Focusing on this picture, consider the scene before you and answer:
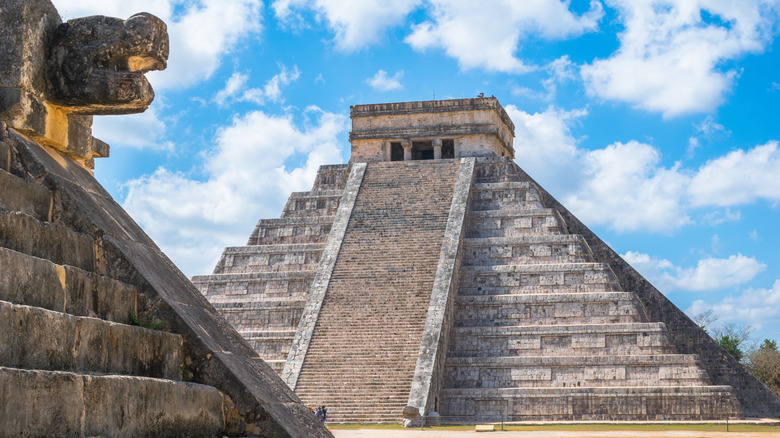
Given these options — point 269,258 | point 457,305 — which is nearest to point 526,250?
point 457,305

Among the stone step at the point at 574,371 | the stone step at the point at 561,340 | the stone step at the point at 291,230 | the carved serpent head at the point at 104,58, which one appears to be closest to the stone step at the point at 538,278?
the stone step at the point at 561,340

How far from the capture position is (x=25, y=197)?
5051 mm

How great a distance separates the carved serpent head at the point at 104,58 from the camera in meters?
5.70

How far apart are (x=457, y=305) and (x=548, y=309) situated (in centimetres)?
200

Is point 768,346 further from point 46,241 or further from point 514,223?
point 46,241

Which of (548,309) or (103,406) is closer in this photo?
(103,406)

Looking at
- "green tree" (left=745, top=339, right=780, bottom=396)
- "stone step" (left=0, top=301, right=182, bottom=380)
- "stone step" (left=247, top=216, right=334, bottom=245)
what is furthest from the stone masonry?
"green tree" (left=745, top=339, right=780, bottom=396)

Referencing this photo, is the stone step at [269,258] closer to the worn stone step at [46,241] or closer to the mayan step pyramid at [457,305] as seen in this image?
the mayan step pyramid at [457,305]

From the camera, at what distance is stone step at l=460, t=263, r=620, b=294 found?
71.6ft

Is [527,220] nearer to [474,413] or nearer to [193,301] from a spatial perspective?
[474,413]

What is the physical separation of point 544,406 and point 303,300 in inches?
239

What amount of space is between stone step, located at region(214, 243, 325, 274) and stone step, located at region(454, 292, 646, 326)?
156 inches

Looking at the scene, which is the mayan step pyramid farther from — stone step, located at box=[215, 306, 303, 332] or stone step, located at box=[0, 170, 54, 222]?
stone step, located at box=[0, 170, 54, 222]

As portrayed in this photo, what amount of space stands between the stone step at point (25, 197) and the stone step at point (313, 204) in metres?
20.3
